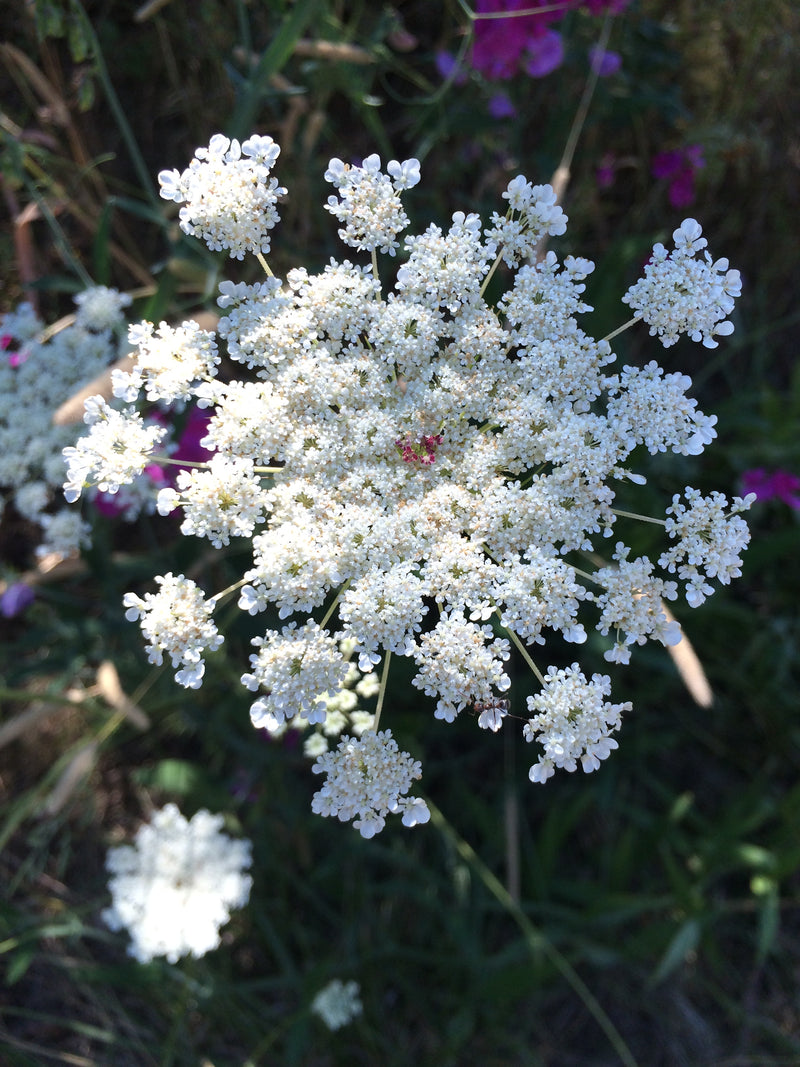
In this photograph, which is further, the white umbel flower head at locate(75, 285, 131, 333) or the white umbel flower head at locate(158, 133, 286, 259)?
the white umbel flower head at locate(75, 285, 131, 333)

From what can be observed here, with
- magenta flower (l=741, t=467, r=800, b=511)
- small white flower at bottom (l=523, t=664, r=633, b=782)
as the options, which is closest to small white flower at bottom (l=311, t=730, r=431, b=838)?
small white flower at bottom (l=523, t=664, r=633, b=782)

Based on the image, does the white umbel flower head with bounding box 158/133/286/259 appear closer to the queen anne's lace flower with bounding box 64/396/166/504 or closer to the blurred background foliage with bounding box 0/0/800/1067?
the queen anne's lace flower with bounding box 64/396/166/504

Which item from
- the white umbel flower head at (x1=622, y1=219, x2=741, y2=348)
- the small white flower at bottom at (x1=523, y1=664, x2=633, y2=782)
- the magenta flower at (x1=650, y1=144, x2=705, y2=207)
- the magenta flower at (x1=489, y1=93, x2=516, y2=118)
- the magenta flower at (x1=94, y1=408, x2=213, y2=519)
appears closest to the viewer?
the small white flower at bottom at (x1=523, y1=664, x2=633, y2=782)

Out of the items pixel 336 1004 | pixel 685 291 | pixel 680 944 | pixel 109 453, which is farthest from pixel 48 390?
pixel 680 944

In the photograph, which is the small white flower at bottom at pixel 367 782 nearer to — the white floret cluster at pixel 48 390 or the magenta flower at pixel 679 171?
the white floret cluster at pixel 48 390

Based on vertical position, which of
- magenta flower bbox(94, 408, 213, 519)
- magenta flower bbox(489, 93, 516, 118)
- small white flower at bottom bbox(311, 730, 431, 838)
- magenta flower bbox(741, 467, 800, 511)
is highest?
magenta flower bbox(489, 93, 516, 118)

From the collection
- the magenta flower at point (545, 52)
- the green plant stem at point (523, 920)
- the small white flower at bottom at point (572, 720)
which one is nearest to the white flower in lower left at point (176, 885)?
the green plant stem at point (523, 920)
